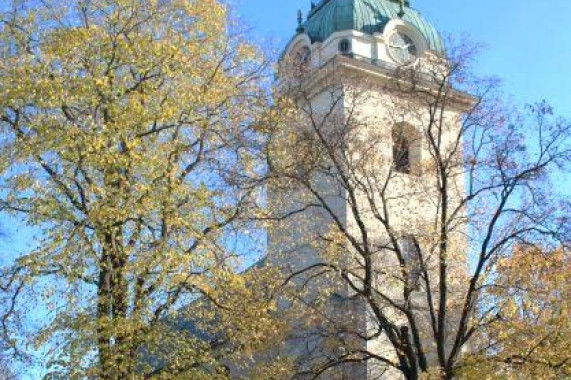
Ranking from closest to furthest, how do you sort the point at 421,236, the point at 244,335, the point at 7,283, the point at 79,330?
1. the point at 79,330
2. the point at 7,283
3. the point at 244,335
4. the point at 421,236

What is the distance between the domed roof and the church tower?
18.3 ft

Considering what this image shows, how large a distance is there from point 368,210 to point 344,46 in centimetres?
865

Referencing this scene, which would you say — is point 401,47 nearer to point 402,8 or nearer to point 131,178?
point 402,8

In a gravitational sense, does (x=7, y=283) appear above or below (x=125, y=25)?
below

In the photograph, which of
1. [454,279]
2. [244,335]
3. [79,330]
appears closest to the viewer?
[79,330]

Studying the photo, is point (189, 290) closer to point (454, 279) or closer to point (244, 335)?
point (244, 335)

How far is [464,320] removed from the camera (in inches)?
647

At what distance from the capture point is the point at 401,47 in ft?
91.1

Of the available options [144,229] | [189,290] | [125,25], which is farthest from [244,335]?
[125,25]

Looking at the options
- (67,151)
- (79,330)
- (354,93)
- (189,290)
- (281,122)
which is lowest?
(79,330)

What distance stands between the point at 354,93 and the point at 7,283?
8.12 metres

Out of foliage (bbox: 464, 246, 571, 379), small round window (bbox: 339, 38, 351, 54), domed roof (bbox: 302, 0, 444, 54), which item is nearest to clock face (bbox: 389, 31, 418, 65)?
domed roof (bbox: 302, 0, 444, 54)

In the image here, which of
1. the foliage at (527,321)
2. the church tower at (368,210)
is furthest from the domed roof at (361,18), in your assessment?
the foliage at (527,321)

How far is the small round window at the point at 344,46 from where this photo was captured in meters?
26.9
